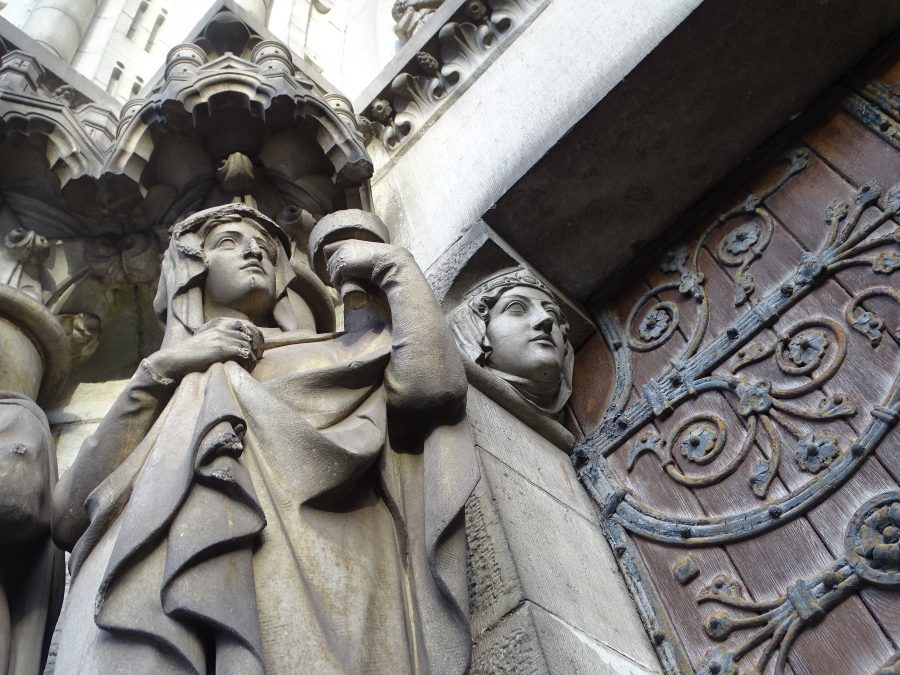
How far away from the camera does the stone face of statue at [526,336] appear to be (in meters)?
2.46

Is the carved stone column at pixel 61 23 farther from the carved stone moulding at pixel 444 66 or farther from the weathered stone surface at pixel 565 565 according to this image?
the weathered stone surface at pixel 565 565

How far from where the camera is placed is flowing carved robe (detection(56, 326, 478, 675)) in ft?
4.35

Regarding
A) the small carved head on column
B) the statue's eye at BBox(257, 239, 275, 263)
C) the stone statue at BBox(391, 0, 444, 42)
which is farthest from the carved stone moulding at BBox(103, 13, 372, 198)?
the stone statue at BBox(391, 0, 444, 42)

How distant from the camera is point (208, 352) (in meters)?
1.83

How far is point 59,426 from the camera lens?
9.76ft

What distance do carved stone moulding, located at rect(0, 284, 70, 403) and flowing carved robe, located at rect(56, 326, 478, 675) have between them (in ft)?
3.44

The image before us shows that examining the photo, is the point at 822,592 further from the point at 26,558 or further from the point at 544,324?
the point at 26,558

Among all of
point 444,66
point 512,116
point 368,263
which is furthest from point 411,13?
point 368,263

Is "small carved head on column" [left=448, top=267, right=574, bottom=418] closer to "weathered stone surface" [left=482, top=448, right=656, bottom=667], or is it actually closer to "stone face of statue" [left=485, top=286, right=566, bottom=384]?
"stone face of statue" [left=485, top=286, right=566, bottom=384]

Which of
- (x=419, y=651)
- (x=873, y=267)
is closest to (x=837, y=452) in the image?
(x=873, y=267)

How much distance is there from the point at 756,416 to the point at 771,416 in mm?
38

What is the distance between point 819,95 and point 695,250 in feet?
1.96

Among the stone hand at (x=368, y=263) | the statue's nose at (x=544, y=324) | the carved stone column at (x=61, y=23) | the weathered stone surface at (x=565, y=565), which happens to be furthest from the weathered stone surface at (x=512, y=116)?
the carved stone column at (x=61, y=23)

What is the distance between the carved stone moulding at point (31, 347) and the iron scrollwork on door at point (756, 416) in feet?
5.43
